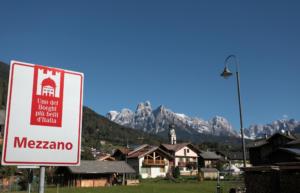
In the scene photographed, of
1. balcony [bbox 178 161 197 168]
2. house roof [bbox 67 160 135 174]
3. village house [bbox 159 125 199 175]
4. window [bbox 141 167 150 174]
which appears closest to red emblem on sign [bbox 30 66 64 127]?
house roof [bbox 67 160 135 174]

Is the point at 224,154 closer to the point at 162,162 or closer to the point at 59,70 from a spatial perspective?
the point at 162,162

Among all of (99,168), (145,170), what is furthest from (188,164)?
(99,168)

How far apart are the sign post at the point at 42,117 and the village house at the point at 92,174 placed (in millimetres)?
50444

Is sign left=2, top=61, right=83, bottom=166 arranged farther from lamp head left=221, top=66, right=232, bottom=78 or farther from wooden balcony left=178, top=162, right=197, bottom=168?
wooden balcony left=178, top=162, right=197, bottom=168

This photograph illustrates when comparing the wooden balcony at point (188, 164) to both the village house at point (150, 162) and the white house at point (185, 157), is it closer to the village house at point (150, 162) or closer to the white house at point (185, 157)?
the white house at point (185, 157)

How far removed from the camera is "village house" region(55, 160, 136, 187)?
5434 centimetres

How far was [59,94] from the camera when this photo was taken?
3.52m

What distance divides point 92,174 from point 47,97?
54758 millimetres

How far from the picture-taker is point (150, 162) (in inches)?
3073

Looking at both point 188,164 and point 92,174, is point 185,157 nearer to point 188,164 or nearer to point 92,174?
point 188,164

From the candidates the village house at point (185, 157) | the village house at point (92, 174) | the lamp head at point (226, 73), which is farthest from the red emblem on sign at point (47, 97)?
the village house at point (185, 157)

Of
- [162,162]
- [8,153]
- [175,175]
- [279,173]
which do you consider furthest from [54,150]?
[162,162]

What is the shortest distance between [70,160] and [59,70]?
2.98 feet

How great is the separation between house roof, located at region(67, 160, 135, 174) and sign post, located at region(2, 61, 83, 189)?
166ft
